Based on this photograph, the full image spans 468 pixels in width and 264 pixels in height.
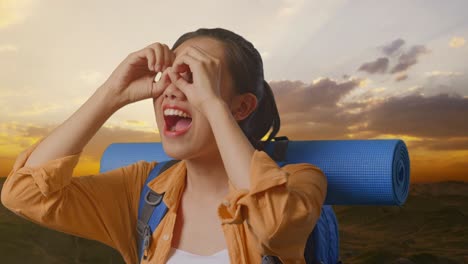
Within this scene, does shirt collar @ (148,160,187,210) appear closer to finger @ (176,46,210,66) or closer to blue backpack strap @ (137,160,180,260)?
blue backpack strap @ (137,160,180,260)

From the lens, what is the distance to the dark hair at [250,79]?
1.83m

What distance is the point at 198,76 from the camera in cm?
160

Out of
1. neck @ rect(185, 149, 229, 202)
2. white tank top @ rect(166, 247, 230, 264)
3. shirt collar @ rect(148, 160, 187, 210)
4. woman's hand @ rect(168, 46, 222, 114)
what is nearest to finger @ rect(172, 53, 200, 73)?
woman's hand @ rect(168, 46, 222, 114)

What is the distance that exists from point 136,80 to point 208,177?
0.39m

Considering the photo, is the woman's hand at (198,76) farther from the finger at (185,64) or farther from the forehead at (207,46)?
the forehead at (207,46)

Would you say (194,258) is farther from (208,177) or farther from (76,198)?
(76,198)

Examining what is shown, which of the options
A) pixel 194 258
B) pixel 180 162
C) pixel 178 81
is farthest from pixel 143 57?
pixel 194 258

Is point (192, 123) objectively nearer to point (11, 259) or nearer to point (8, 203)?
point (8, 203)

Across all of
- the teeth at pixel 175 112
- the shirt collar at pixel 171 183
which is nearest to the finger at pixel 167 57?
the teeth at pixel 175 112

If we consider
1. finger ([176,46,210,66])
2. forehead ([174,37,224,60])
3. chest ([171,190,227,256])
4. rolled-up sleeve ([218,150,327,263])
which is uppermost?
forehead ([174,37,224,60])

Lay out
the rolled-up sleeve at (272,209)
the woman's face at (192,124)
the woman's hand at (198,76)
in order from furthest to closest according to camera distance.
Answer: the woman's face at (192,124)
the woman's hand at (198,76)
the rolled-up sleeve at (272,209)

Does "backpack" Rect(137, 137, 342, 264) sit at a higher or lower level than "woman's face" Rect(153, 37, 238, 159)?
lower

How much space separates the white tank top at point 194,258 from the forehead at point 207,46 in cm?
62

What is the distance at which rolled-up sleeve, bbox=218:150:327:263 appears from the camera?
1.39m
